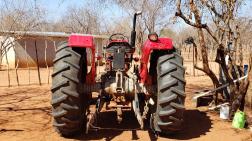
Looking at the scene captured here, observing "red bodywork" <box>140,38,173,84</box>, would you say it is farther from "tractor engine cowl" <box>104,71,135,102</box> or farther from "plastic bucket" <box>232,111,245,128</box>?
"plastic bucket" <box>232,111,245,128</box>

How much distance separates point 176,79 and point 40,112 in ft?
11.3

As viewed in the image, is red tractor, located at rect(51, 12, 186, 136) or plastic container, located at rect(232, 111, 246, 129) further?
plastic container, located at rect(232, 111, 246, 129)

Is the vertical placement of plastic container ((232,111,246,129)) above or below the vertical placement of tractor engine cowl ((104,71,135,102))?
below

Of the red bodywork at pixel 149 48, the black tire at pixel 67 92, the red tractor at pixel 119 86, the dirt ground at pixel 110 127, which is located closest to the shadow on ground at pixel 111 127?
the dirt ground at pixel 110 127

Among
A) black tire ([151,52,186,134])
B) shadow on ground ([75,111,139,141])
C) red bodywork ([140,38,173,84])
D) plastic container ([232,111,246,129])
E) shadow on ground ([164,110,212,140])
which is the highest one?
red bodywork ([140,38,173,84])

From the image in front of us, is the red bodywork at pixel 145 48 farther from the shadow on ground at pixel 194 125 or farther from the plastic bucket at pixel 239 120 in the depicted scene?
the plastic bucket at pixel 239 120

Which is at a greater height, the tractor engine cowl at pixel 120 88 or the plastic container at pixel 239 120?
the tractor engine cowl at pixel 120 88

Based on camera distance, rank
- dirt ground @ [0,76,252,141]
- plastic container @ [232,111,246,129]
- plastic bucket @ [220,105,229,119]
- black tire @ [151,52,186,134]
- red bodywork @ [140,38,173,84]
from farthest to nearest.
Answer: plastic bucket @ [220,105,229,119], plastic container @ [232,111,246,129], dirt ground @ [0,76,252,141], red bodywork @ [140,38,173,84], black tire @ [151,52,186,134]

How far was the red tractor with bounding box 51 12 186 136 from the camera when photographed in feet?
18.4

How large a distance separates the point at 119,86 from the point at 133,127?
102cm

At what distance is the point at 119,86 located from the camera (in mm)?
5949

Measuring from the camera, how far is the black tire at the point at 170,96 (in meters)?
5.70

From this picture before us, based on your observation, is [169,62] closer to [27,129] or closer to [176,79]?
[176,79]

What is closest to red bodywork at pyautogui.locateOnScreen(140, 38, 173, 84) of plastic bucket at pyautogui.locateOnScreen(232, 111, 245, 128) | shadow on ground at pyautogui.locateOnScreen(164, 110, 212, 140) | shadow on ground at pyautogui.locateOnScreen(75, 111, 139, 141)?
shadow on ground at pyautogui.locateOnScreen(75, 111, 139, 141)
